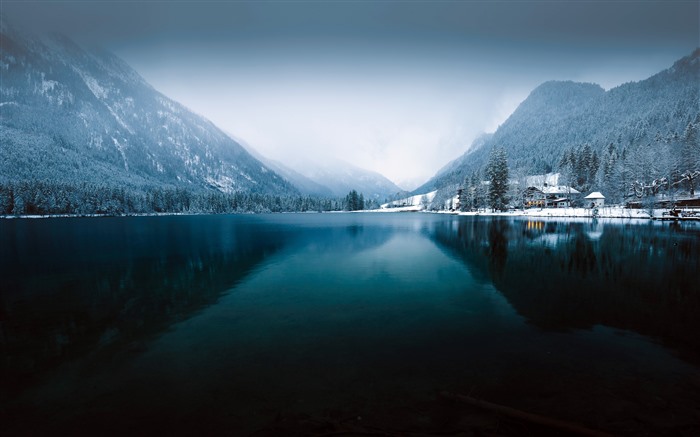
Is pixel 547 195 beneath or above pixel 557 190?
beneath

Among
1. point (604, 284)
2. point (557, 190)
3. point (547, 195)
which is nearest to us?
point (604, 284)

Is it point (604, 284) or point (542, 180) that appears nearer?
point (604, 284)

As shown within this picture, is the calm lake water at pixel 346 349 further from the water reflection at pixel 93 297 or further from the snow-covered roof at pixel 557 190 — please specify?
the snow-covered roof at pixel 557 190

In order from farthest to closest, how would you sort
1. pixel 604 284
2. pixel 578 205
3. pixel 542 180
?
1. pixel 542 180
2. pixel 578 205
3. pixel 604 284

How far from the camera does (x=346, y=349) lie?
11742mm

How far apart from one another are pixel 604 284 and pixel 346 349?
19761 millimetres

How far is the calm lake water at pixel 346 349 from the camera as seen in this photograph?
788 cm

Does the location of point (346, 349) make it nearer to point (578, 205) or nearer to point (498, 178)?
point (498, 178)

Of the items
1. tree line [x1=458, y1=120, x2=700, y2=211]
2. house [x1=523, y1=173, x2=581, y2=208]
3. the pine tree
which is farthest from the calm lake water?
house [x1=523, y1=173, x2=581, y2=208]

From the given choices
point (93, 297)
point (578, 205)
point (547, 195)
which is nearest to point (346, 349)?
point (93, 297)

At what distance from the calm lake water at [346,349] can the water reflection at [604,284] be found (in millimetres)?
145

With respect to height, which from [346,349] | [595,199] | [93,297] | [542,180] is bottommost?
[346,349]

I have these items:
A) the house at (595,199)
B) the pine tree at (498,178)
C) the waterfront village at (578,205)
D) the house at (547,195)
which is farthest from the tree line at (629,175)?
the house at (547,195)

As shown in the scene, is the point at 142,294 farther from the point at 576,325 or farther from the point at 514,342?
the point at 576,325
